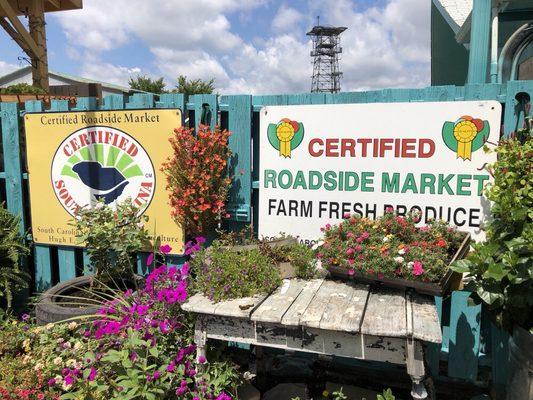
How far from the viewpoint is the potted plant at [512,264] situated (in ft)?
6.23

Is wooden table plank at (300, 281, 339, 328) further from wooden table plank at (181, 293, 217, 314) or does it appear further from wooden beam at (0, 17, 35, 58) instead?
wooden beam at (0, 17, 35, 58)

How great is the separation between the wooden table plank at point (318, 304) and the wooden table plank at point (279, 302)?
0.36ft

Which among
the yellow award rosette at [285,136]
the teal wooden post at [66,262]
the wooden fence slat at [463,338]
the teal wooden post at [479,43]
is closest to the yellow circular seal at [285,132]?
the yellow award rosette at [285,136]

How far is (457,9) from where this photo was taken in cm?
744

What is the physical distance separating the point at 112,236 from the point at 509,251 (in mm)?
2693

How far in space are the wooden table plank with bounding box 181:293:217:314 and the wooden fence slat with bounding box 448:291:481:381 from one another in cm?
155

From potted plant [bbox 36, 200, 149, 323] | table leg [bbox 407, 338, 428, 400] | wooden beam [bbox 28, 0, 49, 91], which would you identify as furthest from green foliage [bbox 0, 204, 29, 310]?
wooden beam [bbox 28, 0, 49, 91]

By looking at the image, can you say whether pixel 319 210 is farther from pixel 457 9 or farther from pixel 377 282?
pixel 457 9

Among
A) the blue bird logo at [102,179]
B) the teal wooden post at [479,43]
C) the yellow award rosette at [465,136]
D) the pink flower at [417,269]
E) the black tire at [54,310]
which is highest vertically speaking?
the teal wooden post at [479,43]

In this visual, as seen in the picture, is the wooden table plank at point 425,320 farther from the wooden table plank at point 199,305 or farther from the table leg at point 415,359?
the wooden table plank at point 199,305

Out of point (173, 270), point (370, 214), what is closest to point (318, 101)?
point (370, 214)

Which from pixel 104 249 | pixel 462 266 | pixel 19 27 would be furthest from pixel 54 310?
pixel 19 27

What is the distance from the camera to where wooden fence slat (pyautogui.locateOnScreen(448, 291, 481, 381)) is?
8.67ft

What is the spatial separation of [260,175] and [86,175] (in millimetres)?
1550
